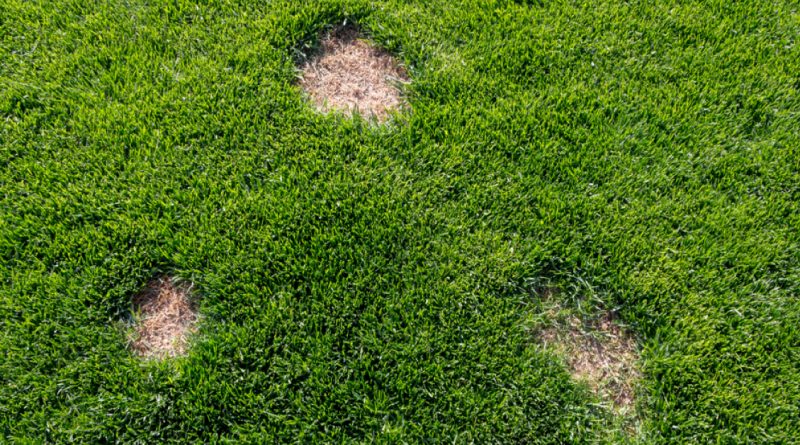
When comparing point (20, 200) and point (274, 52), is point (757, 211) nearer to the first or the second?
point (274, 52)

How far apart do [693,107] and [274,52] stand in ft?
8.02

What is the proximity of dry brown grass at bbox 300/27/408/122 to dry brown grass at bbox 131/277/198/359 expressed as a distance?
1.30 m

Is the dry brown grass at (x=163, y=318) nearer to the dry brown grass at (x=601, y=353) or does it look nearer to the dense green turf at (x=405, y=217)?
the dense green turf at (x=405, y=217)

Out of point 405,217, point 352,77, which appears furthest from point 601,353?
point 352,77

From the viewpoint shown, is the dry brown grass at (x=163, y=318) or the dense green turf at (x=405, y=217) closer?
the dense green turf at (x=405, y=217)

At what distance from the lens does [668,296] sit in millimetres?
2693

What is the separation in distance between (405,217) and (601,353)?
1.14 meters

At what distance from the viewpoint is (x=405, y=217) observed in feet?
9.32

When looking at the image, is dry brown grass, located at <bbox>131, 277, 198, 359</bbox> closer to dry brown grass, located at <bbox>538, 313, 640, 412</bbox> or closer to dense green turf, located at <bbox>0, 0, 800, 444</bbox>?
dense green turf, located at <bbox>0, 0, 800, 444</bbox>

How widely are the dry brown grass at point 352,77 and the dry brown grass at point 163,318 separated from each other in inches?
51.2

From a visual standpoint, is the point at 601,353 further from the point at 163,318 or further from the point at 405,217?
the point at 163,318

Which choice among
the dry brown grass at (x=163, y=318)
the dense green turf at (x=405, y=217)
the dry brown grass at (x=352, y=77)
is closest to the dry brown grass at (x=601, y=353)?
the dense green turf at (x=405, y=217)

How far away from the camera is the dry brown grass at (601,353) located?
2.57 m

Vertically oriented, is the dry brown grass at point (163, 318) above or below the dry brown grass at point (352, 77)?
below
